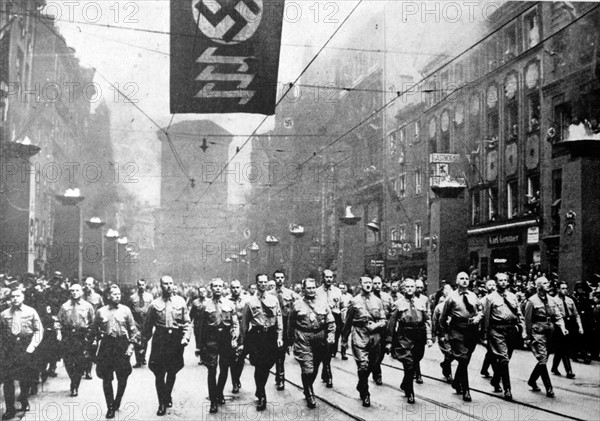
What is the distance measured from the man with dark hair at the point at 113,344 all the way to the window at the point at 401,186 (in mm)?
27605

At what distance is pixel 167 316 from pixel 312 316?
221cm

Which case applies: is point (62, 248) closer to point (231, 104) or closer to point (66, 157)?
point (231, 104)

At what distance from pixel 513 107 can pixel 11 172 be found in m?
22.2

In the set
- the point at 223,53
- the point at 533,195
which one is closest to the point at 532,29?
the point at 533,195

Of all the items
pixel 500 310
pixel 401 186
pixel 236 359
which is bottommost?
pixel 236 359

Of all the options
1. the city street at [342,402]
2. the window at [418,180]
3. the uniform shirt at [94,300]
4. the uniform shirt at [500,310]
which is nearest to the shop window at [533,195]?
the window at [418,180]

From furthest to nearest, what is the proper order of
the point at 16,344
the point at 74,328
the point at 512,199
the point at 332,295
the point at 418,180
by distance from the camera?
1. the point at 418,180
2. the point at 512,199
3. the point at 332,295
4. the point at 74,328
5. the point at 16,344

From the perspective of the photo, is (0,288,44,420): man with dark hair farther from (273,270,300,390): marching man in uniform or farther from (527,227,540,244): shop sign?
(527,227,540,244): shop sign

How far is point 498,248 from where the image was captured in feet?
93.1

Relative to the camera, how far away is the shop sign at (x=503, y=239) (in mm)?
27125

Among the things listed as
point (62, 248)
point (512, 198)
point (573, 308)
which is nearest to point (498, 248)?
point (512, 198)

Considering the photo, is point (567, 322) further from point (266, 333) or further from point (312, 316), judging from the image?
point (266, 333)

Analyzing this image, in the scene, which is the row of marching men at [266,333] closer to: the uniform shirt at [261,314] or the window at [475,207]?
the uniform shirt at [261,314]

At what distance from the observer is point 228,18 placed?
→ 10.0 meters
